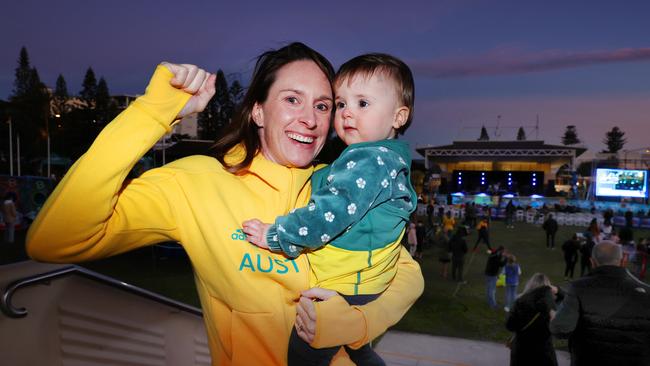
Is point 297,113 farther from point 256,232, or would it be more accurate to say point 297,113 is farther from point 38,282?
point 38,282

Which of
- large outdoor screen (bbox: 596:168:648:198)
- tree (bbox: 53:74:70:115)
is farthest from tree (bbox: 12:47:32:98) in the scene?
large outdoor screen (bbox: 596:168:648:198)

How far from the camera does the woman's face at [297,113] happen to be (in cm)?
173

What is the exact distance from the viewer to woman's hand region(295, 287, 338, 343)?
1487 mm

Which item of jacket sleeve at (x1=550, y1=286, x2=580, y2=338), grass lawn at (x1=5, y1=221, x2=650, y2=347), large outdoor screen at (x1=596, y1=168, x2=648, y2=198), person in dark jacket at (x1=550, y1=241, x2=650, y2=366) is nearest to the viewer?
person in dark jacket at (x1=550, y1=241, x2=650, y2=366)

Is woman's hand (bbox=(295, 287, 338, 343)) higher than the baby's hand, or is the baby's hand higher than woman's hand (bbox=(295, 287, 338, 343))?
the baby's hand

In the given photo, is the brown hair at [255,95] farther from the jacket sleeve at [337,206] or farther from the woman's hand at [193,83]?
the jacket sleeve at [337,206]

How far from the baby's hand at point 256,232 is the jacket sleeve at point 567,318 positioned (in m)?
3.22

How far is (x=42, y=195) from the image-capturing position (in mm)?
17406

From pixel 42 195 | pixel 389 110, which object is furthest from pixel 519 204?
pixel 389 110

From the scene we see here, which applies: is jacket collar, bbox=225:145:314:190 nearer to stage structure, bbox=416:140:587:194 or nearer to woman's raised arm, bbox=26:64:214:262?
woman's raised arm, bbox=26:64:214:262

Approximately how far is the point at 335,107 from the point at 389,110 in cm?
24

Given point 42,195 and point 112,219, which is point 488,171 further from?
point 112,219

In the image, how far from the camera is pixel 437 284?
11.5m

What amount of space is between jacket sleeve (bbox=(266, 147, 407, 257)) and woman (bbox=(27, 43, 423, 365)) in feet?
0.47
